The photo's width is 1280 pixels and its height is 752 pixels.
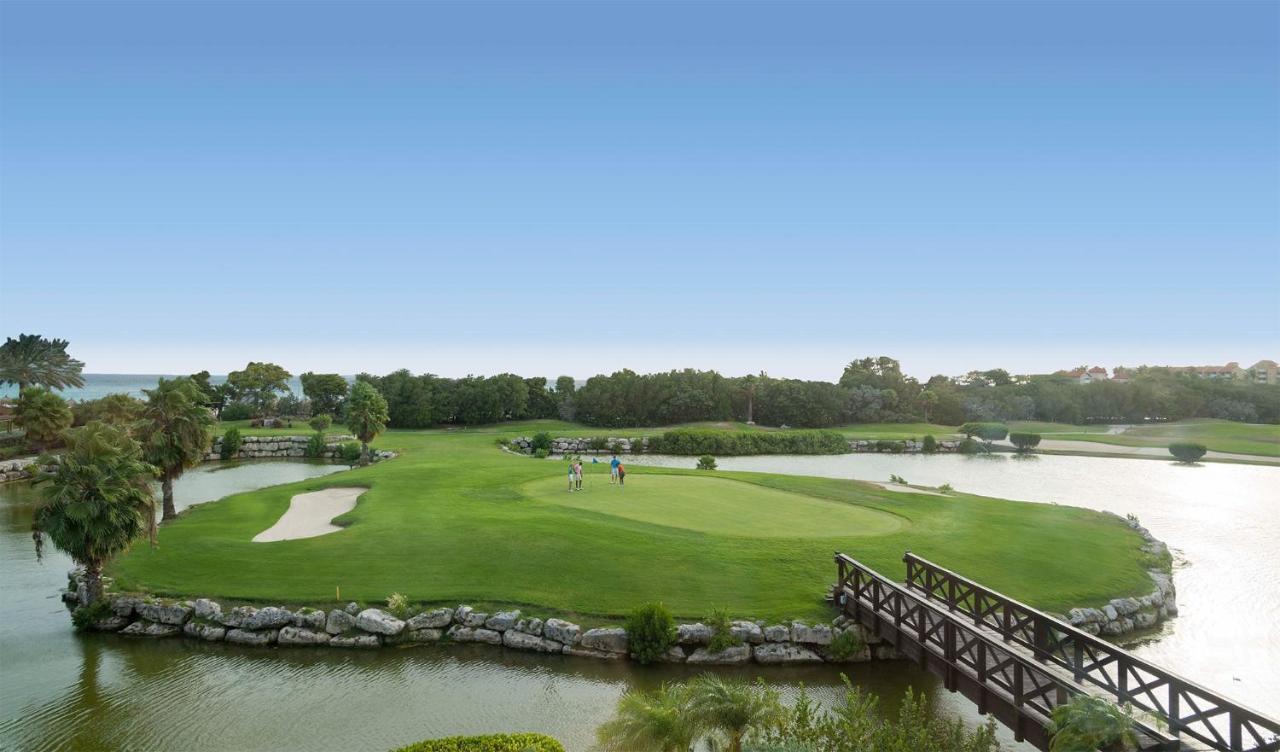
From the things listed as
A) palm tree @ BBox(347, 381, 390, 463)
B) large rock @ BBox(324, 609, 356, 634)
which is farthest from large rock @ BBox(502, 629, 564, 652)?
palm tree @ BBox(347, 381, 390, 463)

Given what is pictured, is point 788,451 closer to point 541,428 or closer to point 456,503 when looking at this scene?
point 541,428

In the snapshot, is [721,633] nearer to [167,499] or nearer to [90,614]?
[90,614]

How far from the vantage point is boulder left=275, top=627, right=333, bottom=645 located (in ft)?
58.8

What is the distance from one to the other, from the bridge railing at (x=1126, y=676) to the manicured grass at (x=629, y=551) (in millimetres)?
3375

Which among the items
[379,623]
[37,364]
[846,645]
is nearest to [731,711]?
[846,645]

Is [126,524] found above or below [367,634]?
above

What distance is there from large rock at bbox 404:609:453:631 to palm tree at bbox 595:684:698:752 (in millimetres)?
8280

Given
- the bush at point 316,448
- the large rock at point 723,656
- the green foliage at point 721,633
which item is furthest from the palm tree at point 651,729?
the bush at point 316,448

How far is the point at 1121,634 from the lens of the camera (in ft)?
61.7

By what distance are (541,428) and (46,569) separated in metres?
58.0

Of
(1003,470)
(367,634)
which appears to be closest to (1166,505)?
(1003,470)

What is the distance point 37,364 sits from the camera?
79812 mm

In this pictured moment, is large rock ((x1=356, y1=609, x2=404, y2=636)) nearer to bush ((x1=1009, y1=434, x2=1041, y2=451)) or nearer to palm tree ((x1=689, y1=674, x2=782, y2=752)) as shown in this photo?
palm tree ((x1=689, y1=674, x2=782, y2=752))

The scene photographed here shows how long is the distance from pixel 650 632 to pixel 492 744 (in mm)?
6533
